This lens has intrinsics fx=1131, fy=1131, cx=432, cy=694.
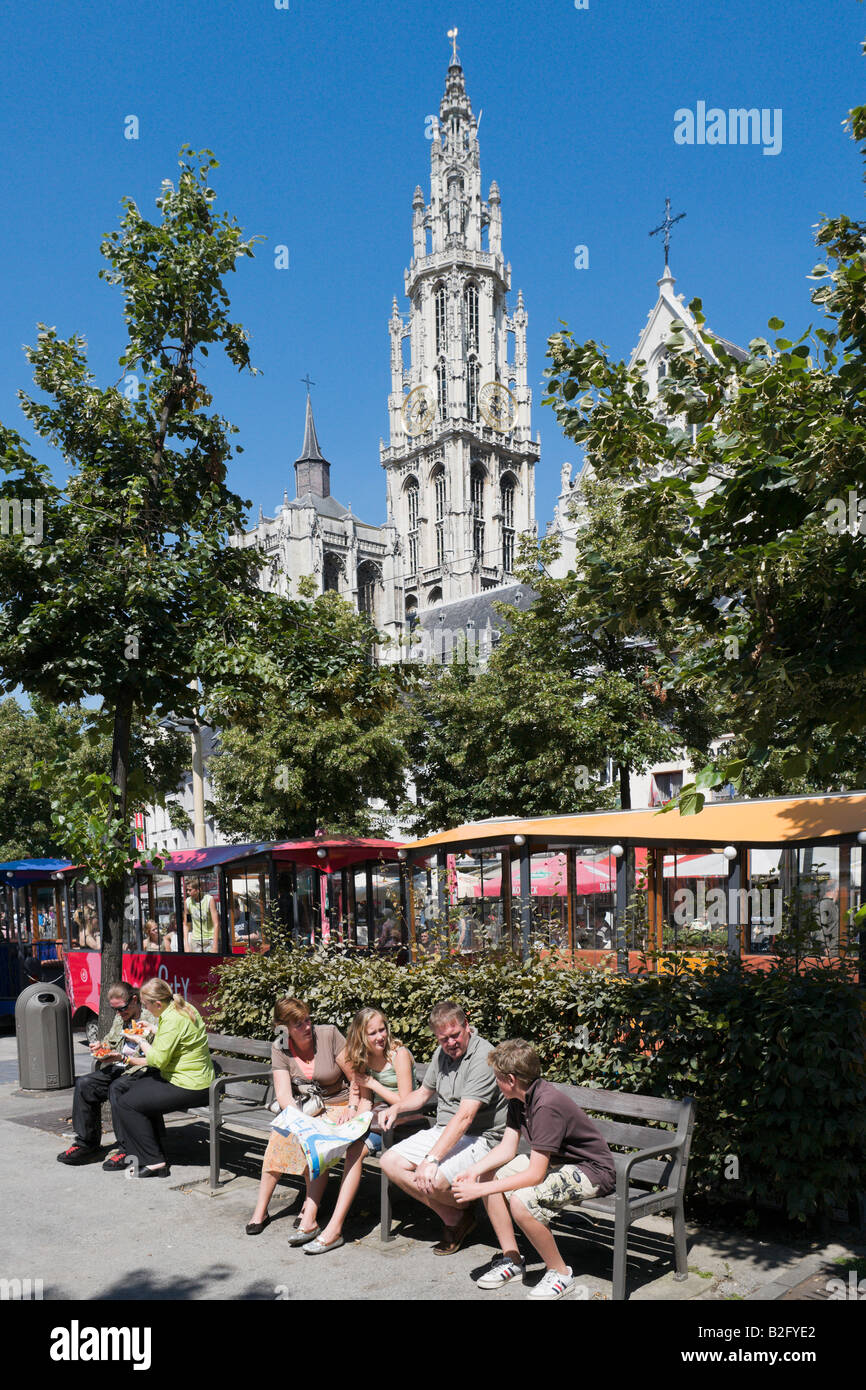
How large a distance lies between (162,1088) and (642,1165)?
12.6 ft

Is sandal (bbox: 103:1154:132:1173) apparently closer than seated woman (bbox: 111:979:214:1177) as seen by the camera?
No

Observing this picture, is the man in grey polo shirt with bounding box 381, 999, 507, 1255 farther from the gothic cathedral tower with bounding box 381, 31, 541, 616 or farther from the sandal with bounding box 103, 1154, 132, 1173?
the gothic cathedral tower with bounding box 381, 31, 541, 616

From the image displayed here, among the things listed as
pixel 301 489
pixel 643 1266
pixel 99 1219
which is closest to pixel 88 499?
pixel 99 1219

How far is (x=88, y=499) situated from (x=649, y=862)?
972 cm

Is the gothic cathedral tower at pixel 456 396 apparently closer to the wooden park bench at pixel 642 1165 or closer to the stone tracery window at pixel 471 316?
the stone tracery window at pixel 471 316

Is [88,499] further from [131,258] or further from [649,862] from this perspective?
[649,862]

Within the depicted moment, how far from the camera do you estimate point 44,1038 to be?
12375 mm

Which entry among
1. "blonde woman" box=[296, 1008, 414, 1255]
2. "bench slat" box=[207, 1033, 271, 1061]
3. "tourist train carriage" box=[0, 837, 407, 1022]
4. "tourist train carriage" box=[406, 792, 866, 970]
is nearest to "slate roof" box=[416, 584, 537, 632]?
"tourist train carriage" box=[0, 837, 407, 1022]

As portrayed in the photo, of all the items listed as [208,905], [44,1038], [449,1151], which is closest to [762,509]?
[449,1151]

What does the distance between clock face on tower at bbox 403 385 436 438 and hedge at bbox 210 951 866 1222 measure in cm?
10770

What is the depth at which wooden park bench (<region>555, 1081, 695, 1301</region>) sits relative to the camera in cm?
560

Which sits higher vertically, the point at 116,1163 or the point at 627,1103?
the point at 627,1103

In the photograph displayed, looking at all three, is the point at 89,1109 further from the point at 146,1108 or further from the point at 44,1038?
the point at 44,1038

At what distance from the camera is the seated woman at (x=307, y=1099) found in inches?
267
